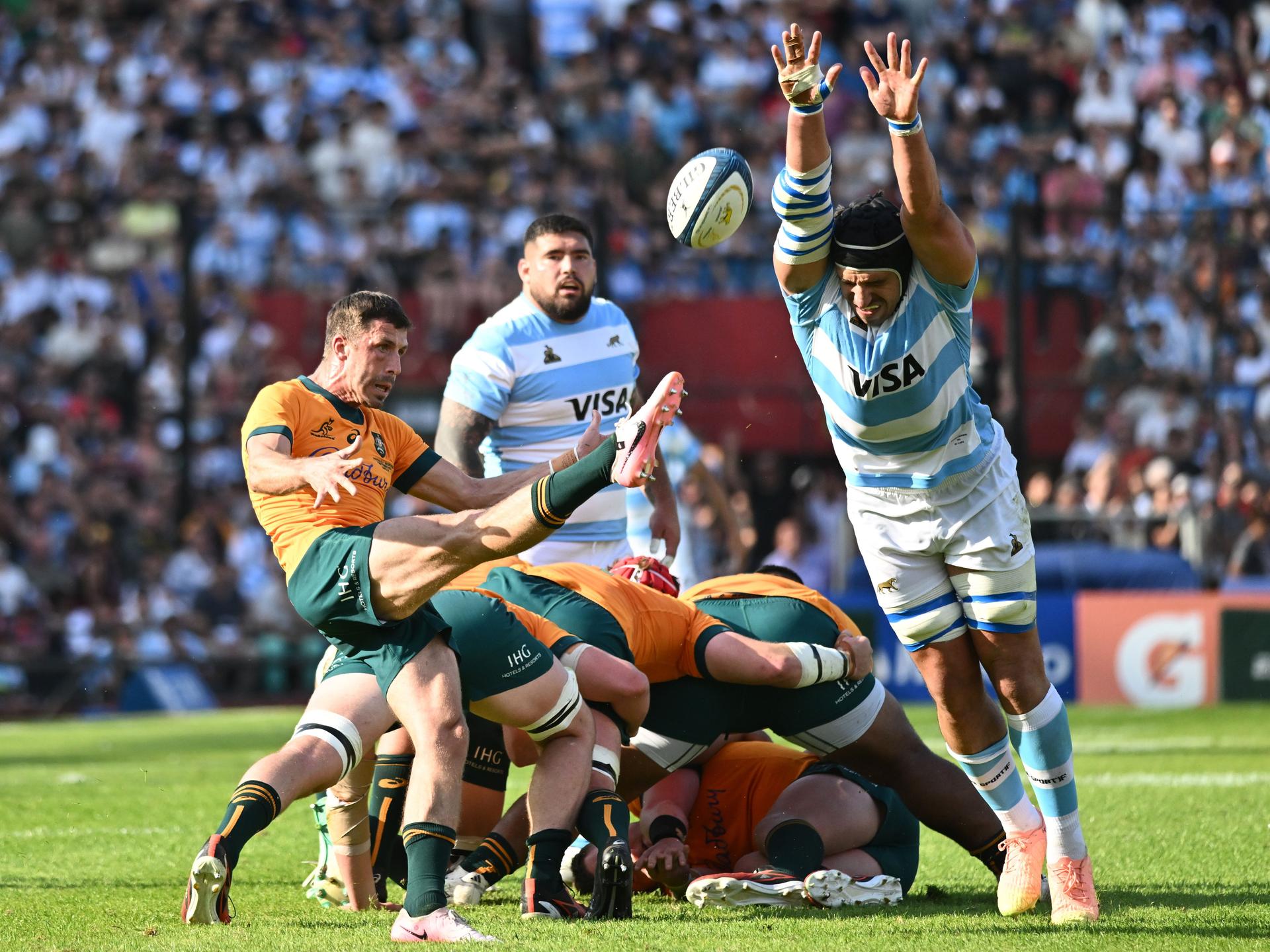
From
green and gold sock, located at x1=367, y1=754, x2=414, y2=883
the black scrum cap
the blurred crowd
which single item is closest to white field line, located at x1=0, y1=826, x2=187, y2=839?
green and gold sock, located at x1=367, y1=754, x2=414, y2=883

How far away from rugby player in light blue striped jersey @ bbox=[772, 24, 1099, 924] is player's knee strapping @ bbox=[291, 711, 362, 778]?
1746 millimetres

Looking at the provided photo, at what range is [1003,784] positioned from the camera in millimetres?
5492

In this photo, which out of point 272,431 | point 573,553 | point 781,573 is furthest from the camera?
point 573,553

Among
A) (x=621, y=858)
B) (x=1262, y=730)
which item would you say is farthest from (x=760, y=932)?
(x=1262, y=730)

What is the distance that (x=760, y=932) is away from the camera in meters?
4.91

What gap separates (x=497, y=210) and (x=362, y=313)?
12.2 m

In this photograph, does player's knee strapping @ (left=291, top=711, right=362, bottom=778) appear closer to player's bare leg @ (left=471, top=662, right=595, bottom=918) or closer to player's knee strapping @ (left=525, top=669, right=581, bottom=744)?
player's bare leg @ (left=471, top=662, right=595, bottom=918)

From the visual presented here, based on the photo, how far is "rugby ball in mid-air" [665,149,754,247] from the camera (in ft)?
19.3

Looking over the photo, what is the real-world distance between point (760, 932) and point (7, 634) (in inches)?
493

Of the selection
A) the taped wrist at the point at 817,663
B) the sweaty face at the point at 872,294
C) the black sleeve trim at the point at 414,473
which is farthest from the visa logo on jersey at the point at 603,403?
the sweaty face at the point at 872,294

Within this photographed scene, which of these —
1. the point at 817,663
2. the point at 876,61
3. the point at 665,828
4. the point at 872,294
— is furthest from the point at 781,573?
the point at 876,61

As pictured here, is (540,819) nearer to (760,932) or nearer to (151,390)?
(760,932)

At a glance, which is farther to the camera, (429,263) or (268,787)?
(429,263)

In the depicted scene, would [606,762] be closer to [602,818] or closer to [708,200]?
[602,818]
